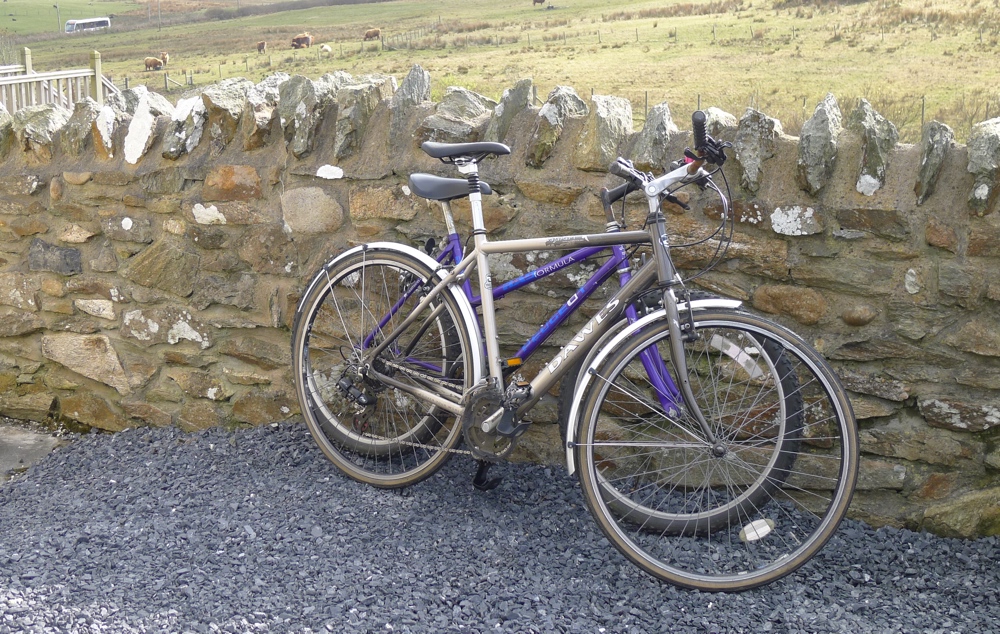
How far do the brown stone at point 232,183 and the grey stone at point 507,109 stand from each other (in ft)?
3.26

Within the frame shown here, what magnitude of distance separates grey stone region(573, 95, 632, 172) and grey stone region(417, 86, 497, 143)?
42 centimetres

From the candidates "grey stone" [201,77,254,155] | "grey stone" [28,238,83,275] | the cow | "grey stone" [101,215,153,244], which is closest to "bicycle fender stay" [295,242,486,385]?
"grey stone" [201,77,254,155]

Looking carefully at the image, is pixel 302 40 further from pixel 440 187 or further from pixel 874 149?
pixel 874 149

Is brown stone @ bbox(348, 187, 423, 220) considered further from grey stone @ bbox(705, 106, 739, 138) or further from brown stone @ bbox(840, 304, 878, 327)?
brown stone @ bbox(840, 304, 878, 327)

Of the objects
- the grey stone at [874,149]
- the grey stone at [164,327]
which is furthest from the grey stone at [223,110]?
the grey stone at [874,149]

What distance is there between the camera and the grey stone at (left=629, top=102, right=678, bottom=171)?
2865 mm

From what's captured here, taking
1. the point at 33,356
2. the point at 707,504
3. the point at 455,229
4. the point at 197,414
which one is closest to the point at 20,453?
the point at 33,356

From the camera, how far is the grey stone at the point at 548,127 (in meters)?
3.01

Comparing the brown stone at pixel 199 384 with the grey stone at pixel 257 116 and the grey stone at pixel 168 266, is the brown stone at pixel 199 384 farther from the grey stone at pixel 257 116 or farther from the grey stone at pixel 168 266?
the grey stone at pixel 257 116

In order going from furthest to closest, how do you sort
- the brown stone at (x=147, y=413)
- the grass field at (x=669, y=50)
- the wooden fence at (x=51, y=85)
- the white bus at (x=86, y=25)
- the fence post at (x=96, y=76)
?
1. the white bus at (x=86, y=25)
2. the fence post at (x=96, y=76)
3. the wooden fence at (x=51, y=85)
4. the grass field at (x=669, y=50)
5. the brown stone at (x=147, y=413)

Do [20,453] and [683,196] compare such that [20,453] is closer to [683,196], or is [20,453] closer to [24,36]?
[683,196]

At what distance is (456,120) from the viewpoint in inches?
125

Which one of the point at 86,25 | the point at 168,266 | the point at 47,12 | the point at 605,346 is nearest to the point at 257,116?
the point at 168,266

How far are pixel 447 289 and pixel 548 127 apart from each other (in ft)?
2.22
